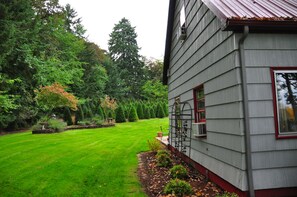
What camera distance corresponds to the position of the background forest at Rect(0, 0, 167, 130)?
16.3 meters

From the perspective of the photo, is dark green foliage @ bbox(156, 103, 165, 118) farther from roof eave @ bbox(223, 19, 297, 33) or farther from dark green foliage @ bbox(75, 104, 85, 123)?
roof eave @ bbox(223, 19, 297, 33)

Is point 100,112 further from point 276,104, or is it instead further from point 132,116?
point 276,104

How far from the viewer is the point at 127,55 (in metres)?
42.6

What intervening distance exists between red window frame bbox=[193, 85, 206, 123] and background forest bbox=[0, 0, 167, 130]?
993cm

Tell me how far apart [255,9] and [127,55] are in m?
39.1

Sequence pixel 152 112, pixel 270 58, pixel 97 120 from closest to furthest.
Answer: pixel 270 58
pixel 97 120
pixel 152 112

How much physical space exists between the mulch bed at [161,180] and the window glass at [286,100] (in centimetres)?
165

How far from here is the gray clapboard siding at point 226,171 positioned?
3.77 metres

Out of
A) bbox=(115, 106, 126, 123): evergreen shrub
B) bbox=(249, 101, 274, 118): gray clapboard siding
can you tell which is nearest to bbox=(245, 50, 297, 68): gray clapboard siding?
bbox=(249, 101, 274, 118): gray clapboard siding

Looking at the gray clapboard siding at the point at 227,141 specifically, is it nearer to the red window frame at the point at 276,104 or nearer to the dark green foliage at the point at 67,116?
the red window frame at the point at 276,104

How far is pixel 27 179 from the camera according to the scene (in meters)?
6.39

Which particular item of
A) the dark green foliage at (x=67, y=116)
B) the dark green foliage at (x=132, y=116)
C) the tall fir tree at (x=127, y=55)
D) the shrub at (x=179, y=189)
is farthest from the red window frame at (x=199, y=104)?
the tall fir tree at (x=127, y=55)

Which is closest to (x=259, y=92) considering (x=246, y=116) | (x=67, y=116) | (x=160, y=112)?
(x=246, y=116)

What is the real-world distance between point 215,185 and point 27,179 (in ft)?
15.4
